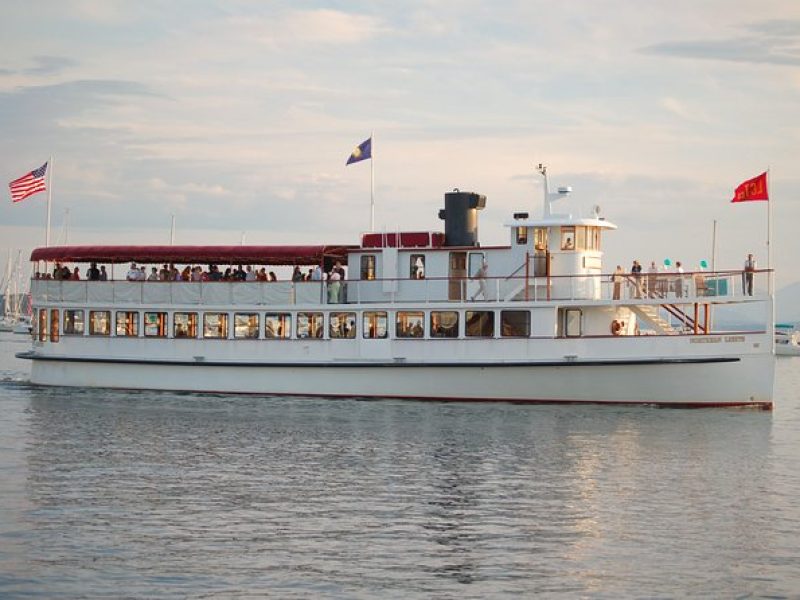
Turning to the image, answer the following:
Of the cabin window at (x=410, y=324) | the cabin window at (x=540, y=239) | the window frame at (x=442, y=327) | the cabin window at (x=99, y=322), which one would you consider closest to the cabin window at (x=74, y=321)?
the cabin window at (x=99, y=322)

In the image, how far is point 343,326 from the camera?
135 feet

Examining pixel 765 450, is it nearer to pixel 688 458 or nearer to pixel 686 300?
pixel 688 458

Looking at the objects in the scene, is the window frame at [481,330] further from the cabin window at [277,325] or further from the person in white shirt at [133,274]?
A: the person in white shirt at [133,274]

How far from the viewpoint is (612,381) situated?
126ft

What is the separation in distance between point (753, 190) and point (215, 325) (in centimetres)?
1893

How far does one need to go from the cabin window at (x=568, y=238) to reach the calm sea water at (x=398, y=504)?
6346mm

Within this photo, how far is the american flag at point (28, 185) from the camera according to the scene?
156ft

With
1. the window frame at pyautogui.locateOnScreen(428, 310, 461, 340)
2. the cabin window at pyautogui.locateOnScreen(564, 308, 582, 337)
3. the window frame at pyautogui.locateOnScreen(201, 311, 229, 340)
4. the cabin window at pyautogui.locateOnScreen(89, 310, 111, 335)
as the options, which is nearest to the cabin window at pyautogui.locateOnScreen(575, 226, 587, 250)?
the cabin window at pyautogui.locateOnScreen(564, 308, 582, 337)

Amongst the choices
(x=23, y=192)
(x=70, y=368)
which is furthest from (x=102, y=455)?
(x=23, y=192)

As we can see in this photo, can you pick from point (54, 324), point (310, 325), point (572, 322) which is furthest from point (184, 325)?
point (572, 322)

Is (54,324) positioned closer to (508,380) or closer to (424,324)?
(424,324)

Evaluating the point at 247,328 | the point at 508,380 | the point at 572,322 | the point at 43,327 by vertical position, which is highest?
the point at 572,322

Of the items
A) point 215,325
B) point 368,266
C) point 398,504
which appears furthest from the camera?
point 368,266

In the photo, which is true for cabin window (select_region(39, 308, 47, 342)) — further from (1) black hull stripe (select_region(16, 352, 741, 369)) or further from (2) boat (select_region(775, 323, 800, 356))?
(2) boat (select_region(775, 323, 800, 356))
